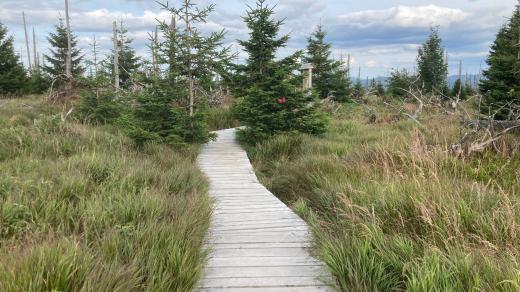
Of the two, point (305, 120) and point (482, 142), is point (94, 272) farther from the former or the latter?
point (305, 120)

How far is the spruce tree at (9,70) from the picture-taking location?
2369 cm

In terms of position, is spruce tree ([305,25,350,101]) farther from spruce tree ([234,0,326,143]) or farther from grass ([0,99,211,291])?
grass ([0,99,211,291])

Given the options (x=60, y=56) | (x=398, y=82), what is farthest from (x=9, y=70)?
(x=398, y=82)

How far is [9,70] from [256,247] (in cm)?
2582

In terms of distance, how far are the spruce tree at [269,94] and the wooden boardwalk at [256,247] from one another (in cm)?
421

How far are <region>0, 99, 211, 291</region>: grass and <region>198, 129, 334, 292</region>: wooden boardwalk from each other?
21 cm

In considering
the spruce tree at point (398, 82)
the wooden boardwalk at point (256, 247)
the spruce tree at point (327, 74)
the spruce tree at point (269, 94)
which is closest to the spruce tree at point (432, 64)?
the spruce tree at point (398, 82)

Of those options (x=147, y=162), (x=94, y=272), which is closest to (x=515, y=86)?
(x=147, y=162)

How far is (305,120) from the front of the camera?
10969 mm

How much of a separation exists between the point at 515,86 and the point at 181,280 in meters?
18.2

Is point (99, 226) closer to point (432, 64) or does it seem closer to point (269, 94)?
point (269, 94)

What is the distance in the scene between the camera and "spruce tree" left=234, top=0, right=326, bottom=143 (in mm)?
10711

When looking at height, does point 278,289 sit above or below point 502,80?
below

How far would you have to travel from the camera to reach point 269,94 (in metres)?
10.7
